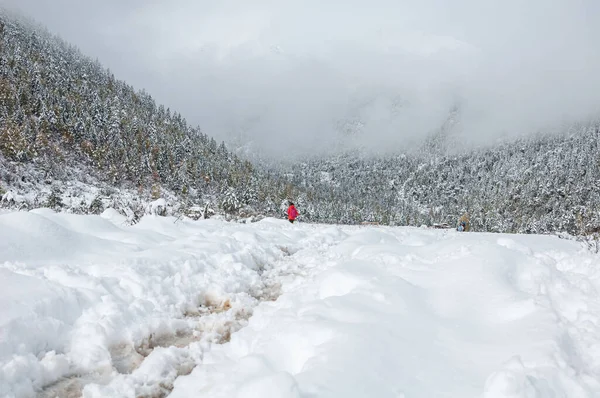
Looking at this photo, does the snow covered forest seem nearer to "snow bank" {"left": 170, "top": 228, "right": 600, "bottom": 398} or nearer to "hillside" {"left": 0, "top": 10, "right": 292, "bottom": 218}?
"hillside" {"left": 0, "top": 10, "right": 292, "bottom": 218}

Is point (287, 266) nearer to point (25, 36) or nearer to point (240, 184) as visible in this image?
point (240, 184)

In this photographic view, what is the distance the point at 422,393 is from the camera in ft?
10.1

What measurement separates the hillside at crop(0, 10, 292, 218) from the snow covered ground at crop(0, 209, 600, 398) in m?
30.3

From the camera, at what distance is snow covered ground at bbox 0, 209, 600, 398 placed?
327 centimetres

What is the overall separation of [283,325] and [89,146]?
249ft

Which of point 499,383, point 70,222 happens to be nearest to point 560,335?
point 499,383

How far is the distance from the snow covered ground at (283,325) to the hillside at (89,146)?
3030cm

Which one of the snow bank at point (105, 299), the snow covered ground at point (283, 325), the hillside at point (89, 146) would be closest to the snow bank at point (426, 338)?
the snow covered ground at point (283, 325)

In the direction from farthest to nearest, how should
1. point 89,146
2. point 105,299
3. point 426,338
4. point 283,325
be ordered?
point 89,146 → point 105,299 → point 283,325 → point 426,338

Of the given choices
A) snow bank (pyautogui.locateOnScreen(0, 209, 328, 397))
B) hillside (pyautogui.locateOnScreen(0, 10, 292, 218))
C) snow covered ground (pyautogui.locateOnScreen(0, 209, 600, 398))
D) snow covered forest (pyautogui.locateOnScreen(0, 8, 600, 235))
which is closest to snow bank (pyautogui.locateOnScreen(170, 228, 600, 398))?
snow covered ground (pyautogui.locateOnScreen(0, 209, 600, 398))

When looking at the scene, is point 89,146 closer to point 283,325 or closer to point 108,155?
point 108,155

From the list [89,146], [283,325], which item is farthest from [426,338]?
[89,146]

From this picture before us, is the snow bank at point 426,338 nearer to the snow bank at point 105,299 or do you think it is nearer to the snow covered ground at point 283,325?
the snow covered ground at point 283,325

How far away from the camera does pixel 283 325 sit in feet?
15.6
